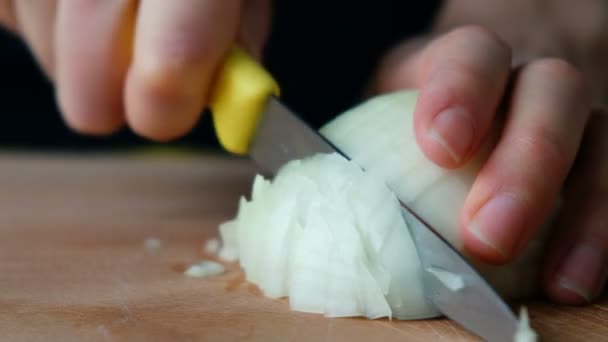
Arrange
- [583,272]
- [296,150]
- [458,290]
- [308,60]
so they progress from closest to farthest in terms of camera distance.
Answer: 1. [458,290]
2. [583,272]
3. [296,150]
4. [308,60]

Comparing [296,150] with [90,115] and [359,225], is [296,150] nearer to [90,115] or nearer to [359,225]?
[359,225]

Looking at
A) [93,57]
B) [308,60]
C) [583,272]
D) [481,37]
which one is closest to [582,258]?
[583,272]

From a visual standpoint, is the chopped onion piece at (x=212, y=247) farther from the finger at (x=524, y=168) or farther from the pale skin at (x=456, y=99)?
the finger at (x=524, y=168)

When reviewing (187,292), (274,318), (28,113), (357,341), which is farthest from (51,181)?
(357,341)

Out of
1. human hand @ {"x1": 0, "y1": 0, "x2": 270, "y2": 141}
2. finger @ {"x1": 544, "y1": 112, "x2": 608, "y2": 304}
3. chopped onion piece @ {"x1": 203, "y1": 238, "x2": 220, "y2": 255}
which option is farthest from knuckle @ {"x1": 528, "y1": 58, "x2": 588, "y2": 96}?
chopped onion piece @ {"x1": 203, "y1": 238, "x2": 220, "y2": 255}

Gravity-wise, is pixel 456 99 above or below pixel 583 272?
above

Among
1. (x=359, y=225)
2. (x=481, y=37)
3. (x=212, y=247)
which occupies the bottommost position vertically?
(x=212, y=247)

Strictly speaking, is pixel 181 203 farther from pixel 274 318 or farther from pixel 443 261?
pixel 443 261
